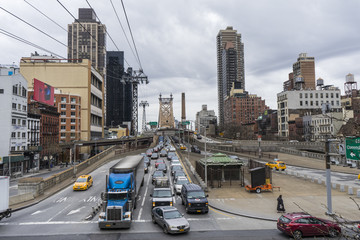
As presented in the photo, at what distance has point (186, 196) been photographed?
789 inches

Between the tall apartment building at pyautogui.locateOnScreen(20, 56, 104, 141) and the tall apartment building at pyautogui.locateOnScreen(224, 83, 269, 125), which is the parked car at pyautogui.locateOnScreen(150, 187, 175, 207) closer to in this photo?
the tall apartment building at pyautogui.locateOnScreen(20, 56, 104, 141)

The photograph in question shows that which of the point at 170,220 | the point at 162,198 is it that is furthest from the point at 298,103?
the point at 170,220

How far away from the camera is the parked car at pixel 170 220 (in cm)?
1479

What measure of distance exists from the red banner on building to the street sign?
68338 mm

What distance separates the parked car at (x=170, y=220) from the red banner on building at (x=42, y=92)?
59.7 metres

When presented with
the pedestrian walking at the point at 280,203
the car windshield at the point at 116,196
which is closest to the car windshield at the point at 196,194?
the car windshield at the point at 116,196

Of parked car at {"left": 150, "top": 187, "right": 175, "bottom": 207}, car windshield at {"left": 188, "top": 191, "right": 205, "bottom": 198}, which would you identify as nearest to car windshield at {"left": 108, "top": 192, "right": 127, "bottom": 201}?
parked car at {"left": 150, "top": 187, "right": 175, "bottom": 207}

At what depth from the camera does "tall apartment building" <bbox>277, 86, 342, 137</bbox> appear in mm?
114750

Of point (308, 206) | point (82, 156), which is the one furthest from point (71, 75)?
point (308, 206)

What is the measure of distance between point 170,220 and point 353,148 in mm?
10229

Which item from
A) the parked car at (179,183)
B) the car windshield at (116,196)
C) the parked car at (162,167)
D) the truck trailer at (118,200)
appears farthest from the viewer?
the parked car at (162,167)

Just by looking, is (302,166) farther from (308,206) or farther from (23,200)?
(23,200)

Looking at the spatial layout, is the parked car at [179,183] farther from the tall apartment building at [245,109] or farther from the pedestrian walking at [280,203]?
the tall apartment building at [245,109]

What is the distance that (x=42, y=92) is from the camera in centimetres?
6744
